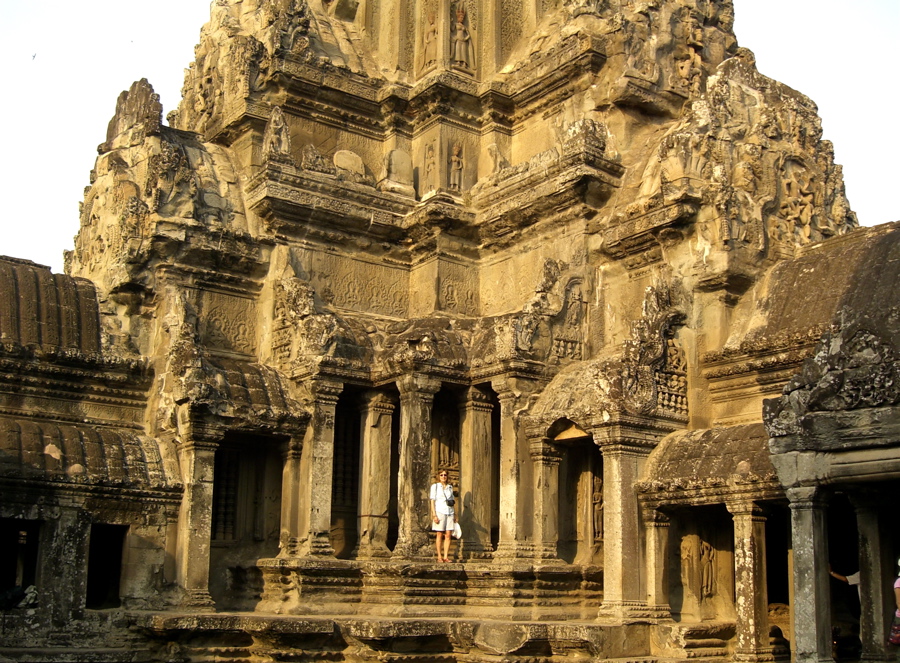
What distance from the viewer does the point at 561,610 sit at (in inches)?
641

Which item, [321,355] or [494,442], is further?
[494,442]

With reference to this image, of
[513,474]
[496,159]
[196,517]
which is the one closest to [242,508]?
[196,517]

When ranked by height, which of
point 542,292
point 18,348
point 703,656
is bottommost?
point 703,656

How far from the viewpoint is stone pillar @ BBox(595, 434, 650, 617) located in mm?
14951

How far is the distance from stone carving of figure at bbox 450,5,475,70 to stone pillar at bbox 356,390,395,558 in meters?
6.43

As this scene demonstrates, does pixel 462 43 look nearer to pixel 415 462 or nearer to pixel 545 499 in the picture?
pixel 415 462

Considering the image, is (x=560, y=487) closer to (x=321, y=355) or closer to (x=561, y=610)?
(x=561, y=610)

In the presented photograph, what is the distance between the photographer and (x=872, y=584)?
1205cm

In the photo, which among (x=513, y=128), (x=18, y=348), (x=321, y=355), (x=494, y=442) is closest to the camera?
(x=18, y=348)

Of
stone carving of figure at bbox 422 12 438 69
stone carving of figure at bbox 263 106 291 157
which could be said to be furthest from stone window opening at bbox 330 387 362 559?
stone carving of figure at bbox 422 12 438 69

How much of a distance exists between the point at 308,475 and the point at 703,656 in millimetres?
5963

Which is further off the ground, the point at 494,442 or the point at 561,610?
the point at 494,442

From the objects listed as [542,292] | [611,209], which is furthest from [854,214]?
[542,292]

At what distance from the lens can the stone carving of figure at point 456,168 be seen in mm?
20250
